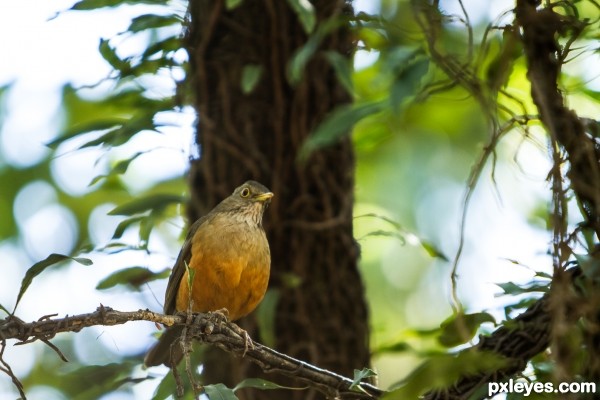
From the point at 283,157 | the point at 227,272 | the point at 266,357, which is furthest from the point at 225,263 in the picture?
the point at 266,357

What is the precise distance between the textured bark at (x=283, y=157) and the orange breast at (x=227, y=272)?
0.38m

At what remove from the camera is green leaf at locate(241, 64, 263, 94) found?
15.6ft

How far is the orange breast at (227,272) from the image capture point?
459 cm

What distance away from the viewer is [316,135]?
4184 mm

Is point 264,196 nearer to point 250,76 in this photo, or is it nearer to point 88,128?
point 250,76

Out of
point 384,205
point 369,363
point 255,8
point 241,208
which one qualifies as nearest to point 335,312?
point 369,363

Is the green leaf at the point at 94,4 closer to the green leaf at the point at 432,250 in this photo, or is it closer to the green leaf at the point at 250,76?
the green leaf at the point at 250,76

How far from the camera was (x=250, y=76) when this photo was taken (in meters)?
4.87

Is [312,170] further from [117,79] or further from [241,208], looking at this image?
[117,79]

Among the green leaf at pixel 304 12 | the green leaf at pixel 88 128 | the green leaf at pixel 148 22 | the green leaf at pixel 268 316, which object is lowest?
the green leaf at pixel 268 316

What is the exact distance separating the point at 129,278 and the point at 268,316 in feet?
2.63

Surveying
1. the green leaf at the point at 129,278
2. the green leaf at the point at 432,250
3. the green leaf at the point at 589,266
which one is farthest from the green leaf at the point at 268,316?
the green leaf at the point at 589,266

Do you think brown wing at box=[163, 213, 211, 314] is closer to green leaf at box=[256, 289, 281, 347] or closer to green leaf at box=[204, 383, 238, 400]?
green leaf at box=[256, 289, 281, 347]

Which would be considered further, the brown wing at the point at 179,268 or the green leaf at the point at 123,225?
the brown wing at the point at 179,268
